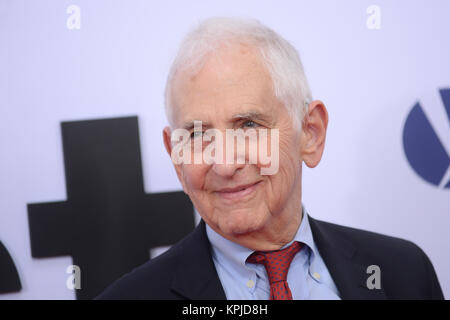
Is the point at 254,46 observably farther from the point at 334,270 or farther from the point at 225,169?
the point at 334,270

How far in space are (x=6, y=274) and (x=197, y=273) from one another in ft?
2.57

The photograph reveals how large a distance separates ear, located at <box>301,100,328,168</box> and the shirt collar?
167 mm

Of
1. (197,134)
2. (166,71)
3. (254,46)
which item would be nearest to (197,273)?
(197,134)

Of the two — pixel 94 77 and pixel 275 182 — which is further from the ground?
pixel 94 77

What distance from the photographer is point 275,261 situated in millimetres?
1086

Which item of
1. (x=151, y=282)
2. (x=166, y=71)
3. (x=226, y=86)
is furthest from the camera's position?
(x=166, y=71)

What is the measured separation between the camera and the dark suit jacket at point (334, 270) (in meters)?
1.09

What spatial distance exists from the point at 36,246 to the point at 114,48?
2.33 ft

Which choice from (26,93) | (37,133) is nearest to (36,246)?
(37,133)

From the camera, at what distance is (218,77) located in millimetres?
1011

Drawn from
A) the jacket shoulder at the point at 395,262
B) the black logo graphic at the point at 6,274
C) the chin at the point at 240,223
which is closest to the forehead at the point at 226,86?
the chin at the point at 240,223

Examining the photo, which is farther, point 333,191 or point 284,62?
point 333,191
